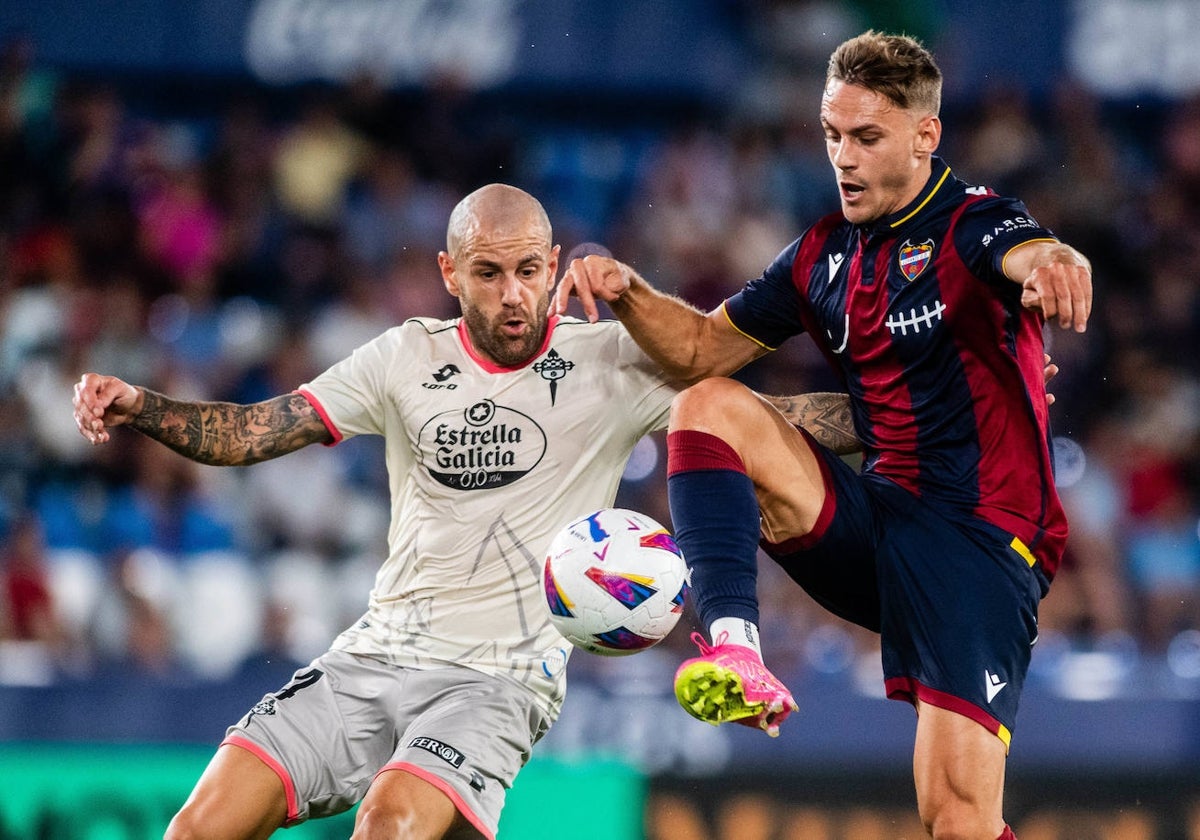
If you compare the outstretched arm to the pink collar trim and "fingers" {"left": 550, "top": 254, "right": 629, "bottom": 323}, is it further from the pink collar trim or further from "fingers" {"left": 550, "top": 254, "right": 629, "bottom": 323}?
the pink collar trim

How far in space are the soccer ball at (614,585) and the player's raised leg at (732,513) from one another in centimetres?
9

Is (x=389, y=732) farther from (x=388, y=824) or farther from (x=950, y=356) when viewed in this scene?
(x=950, y=356)

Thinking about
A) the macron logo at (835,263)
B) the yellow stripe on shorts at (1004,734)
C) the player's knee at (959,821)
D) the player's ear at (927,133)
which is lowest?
the player's knee at (959,821)

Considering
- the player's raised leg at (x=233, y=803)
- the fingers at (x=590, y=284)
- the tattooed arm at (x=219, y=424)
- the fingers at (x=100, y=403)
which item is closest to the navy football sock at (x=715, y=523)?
the fingers at (x=590, y=284)

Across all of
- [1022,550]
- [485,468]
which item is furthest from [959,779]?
[485,468]

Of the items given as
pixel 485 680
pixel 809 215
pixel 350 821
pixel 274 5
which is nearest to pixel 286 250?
pixel 274 5

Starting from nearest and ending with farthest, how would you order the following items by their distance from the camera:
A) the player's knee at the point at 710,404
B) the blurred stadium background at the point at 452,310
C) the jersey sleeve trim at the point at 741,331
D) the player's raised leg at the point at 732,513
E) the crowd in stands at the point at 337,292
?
1. the player's raised leg at the point at 732,513
2. the player's knee at the point at 710,404
3. the jersey sleeve trim at the point at 741,331
4. the blurred stadium background at the point at 452,310
5. the crowd in stands at the point at 337,292

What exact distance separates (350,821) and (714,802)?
1692mm

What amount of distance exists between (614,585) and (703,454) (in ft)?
1.54

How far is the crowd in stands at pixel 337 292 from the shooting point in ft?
30.2

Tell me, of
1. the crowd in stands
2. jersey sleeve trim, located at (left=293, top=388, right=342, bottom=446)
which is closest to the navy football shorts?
jersey sleeve trim, located at (left=293, top=388, right=342, bottom=446)

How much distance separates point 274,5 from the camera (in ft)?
40.5

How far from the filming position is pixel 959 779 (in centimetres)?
481

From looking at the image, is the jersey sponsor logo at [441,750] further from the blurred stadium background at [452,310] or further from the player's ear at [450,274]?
the blurred stadium background at [452,310]
